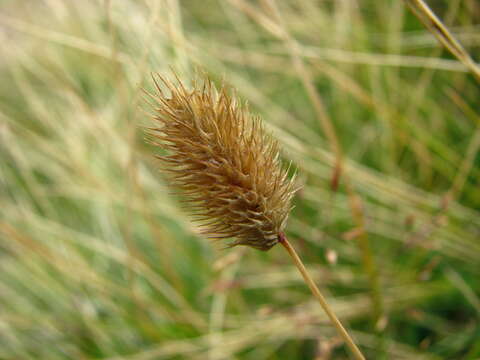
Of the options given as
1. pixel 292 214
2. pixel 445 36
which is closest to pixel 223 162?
pixel 445 36

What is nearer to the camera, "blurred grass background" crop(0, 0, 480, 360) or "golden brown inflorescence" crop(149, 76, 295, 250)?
"golden brown inflorescence" crop(149, 76, 295, 250)

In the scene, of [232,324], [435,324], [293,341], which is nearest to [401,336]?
[435,324]

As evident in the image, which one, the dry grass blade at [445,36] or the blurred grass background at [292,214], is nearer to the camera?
the dry grass blade at [445,36]

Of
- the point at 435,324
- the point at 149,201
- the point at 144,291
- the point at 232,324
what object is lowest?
the point at 435,324

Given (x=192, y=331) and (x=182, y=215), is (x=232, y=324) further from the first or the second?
(x=182, y=215)
